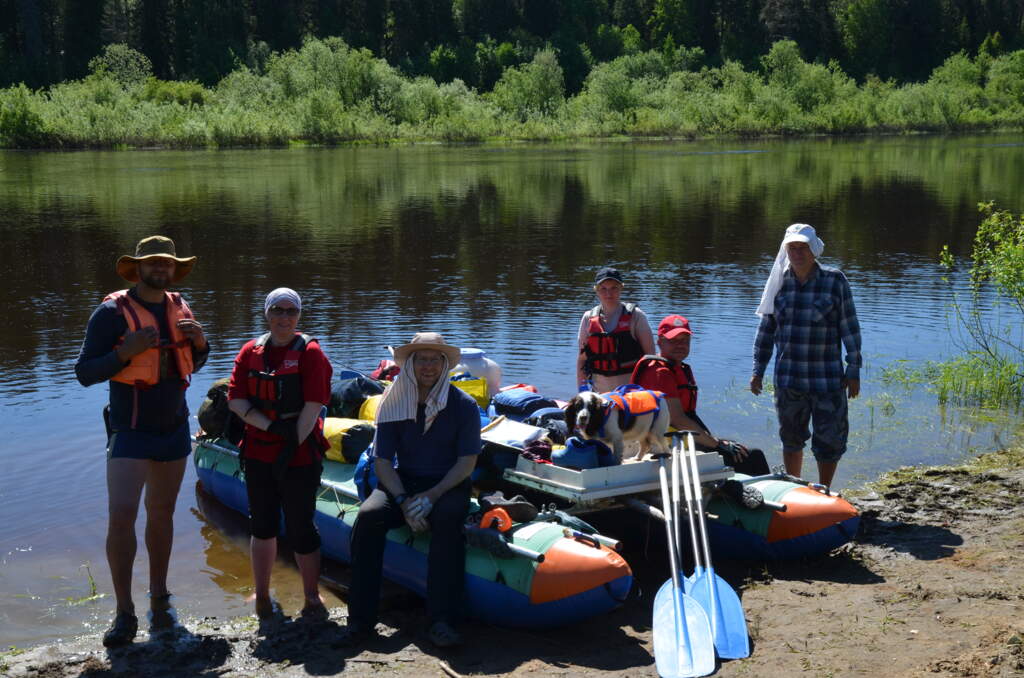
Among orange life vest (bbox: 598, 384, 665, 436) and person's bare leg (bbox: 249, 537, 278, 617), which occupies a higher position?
orange life vest (bbox: 598, 384, 665, 436)

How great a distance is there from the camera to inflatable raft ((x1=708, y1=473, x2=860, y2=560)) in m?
6.70

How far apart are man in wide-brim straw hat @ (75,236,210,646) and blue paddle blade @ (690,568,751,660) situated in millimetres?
2914

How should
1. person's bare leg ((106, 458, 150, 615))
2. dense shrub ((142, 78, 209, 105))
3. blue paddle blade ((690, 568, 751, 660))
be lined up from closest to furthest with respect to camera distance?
blue paddle blade ((690, 568, 751, 660)), person's bare leg ((106, 458, 150, 615)), dense shrub ((142, 78, 209, 105))

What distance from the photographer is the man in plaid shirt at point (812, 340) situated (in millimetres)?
7141

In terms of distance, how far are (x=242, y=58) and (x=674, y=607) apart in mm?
104055

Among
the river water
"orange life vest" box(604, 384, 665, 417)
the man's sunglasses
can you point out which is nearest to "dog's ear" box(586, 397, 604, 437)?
"orange life vest" box(604, 384, 665, 417)

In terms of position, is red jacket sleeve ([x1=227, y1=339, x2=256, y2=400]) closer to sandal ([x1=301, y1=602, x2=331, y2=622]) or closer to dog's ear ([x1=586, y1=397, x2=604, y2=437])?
sandal ([x1=301, y1=602, x2=331, y2=622])

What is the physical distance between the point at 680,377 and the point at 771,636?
2129mm

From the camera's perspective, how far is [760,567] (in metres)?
6.82

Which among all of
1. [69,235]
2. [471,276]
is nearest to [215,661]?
[471,276]

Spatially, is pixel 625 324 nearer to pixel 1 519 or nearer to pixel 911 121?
pixel 1 519

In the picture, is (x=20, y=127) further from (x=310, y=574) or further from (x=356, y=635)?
(x=356, y=635)

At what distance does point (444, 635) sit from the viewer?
573cm

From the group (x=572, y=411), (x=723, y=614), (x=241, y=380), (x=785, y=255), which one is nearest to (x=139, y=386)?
(x=241, y=380)
